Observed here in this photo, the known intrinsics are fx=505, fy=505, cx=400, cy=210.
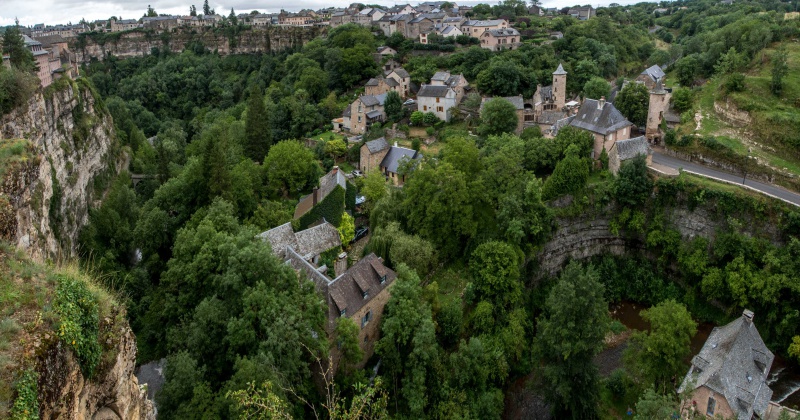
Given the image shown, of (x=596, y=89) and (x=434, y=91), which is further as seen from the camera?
(x=434, y=91)

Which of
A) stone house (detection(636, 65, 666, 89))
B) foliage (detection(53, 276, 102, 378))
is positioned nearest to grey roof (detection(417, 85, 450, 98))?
stone house (detection(636, 65, 666, 89))

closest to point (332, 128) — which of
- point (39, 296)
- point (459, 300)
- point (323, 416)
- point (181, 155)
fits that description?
point (181, 155)

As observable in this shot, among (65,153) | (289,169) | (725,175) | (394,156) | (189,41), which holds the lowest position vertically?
(725,175)

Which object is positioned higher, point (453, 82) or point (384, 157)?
point (453, 82)

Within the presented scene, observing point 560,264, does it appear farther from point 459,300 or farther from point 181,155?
point 181,155

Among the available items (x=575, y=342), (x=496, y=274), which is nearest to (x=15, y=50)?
(x=496, y=274)

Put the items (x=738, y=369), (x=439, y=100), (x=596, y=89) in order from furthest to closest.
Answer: (x=439, y=100) → (x=596, y=89) → (x=738, y=369)

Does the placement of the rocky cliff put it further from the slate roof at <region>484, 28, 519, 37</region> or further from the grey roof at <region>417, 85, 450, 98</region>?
the grey roof at <region>417, 85, 450, 98</region>

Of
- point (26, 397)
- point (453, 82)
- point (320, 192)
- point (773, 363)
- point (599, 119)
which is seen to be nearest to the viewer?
point (26, 397)

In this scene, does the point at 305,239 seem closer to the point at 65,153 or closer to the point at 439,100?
the point at 65,153
